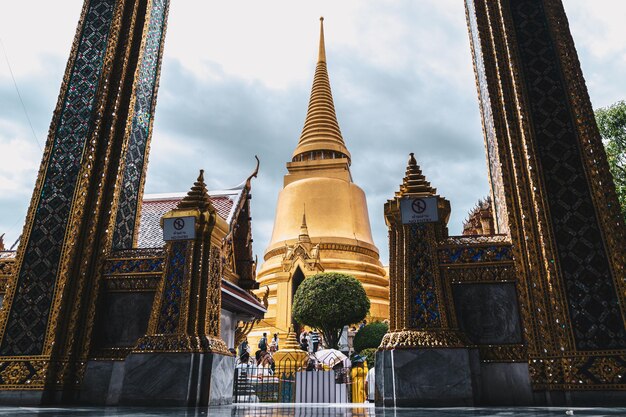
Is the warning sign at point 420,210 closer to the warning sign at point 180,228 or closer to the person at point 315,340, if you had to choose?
the warning sign at point 180,228

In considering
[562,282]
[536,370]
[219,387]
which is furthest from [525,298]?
[219,387]

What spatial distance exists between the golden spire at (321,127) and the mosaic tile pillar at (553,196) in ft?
67.2

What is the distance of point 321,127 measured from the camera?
26984 mm

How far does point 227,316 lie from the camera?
328 inches

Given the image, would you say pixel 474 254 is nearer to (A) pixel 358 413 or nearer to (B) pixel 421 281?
(B) pixel 421 281

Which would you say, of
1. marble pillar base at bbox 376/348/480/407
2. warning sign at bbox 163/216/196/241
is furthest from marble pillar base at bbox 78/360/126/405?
marble pillar base at bbox 376/348/480/407

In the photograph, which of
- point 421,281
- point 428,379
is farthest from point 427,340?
point 421,281

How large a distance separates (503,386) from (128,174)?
15.6 ft

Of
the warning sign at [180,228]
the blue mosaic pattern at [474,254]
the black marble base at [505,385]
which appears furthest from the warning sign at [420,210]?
the warning sign at [180,228]

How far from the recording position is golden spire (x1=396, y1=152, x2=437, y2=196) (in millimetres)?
4922

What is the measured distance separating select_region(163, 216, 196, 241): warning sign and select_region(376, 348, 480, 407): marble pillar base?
2310 millimetres

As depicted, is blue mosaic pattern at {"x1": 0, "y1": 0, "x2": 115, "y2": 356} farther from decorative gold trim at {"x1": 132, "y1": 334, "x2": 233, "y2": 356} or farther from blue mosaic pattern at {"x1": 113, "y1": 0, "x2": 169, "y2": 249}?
decorative gold trim at {"x1": 132, "y1": 334, "x2": 233, "y2": 356}

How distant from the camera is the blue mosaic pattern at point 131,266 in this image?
5012 mm

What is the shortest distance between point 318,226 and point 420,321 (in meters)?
18.9
